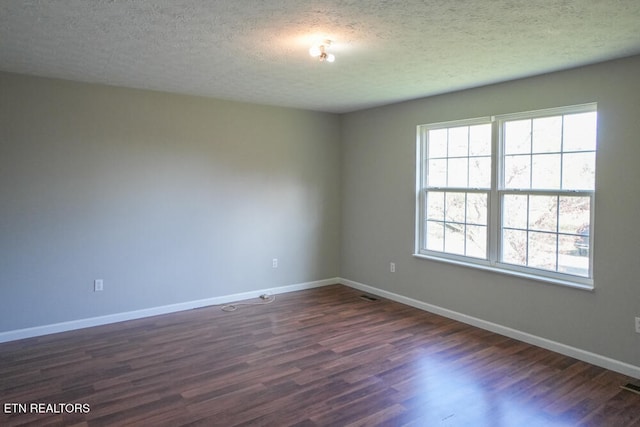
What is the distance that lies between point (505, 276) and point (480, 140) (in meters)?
1.41

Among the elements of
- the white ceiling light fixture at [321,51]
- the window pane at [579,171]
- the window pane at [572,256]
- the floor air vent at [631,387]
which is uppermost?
the white ceiling light fixture at [321,51]

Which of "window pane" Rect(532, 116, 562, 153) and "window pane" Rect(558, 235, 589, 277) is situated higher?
"window pane" Rect(532, 116, 562, 153)

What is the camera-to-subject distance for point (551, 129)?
369 cm

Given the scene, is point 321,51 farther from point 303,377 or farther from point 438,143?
point 303,377

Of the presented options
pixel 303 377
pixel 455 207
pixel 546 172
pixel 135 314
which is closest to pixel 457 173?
pixel 455 207

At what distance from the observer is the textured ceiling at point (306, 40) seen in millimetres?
2318

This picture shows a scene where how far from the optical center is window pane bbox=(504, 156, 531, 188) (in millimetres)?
3881

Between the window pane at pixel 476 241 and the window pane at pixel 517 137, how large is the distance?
0.85 meters

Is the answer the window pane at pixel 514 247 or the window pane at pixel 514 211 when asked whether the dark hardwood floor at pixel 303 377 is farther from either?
the window pane at pixel 514 211

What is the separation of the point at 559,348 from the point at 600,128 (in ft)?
6.18

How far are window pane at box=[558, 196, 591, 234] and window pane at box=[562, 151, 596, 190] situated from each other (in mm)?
111

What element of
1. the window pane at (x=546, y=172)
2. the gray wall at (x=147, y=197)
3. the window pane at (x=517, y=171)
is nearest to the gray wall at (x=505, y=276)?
the window pane at (x=546, y=172)

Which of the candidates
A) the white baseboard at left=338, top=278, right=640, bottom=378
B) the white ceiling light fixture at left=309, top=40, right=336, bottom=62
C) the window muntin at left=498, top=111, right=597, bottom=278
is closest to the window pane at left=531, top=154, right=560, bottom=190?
the window muntin at left=498, top=111, right=597, bottom=278

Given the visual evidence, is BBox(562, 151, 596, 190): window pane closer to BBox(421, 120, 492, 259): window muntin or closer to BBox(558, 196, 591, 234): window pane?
BBox(558, 196, 591, 234): window pane
